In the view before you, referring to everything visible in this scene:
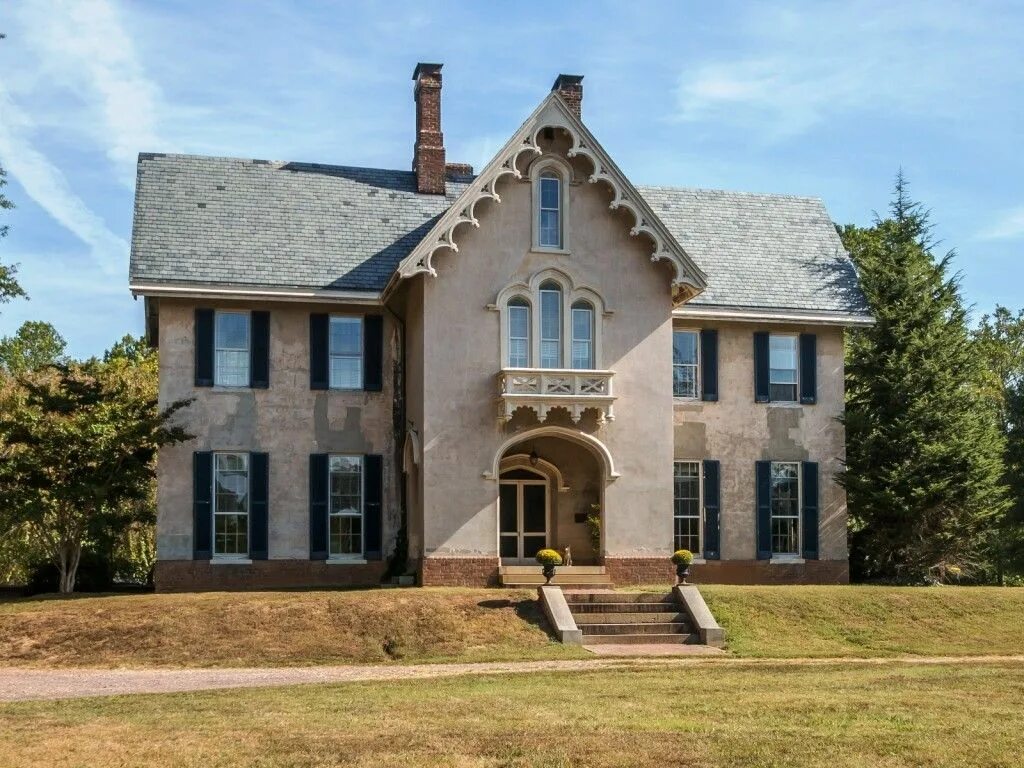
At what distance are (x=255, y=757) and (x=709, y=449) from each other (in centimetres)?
2144

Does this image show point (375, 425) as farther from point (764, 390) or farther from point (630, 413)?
point (764, 390)

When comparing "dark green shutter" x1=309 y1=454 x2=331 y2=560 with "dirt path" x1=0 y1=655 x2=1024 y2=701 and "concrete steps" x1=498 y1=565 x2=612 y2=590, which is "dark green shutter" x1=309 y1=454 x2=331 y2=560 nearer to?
"concrete steps" x1=498 y1=565 x2=612 y2=590

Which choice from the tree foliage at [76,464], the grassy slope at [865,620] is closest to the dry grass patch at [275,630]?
the tree foliage at [76,464]

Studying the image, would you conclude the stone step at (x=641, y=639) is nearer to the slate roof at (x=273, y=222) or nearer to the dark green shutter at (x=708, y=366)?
the dark green shutter at (x=708, y=366)

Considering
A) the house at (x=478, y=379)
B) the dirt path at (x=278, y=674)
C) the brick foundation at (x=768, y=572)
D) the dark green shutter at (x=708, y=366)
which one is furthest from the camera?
the dark green shutter at (x=708, y=366)

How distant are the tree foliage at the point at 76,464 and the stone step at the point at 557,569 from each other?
787 cm

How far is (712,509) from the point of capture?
33781 mm

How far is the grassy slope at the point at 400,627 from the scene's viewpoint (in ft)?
79.3

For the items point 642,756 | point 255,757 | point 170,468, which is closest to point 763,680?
point 642,756

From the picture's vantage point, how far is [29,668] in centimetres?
2353

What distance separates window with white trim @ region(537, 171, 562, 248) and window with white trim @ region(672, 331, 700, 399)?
4.69 meters

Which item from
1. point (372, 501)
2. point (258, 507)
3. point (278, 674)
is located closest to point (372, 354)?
point (372, 501)

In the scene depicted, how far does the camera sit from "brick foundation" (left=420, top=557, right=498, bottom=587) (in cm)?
2953

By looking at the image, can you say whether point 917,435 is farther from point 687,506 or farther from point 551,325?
point 551,325
